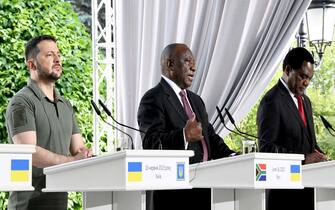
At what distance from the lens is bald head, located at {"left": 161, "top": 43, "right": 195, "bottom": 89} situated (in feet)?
16.6

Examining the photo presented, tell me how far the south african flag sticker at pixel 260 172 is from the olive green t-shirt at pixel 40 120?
3.13 feet

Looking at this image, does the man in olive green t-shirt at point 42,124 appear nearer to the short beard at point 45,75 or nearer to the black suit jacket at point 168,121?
the short beard at point 45,75

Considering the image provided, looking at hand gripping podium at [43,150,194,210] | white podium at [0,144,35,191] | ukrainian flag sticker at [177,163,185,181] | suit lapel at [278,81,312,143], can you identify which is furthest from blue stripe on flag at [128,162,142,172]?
suit lapel at [278,81,312,143]

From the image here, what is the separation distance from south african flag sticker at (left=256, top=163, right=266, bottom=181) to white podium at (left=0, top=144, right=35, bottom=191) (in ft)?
3.89

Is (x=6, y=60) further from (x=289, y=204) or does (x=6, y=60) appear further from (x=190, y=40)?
(x=289, y=204)

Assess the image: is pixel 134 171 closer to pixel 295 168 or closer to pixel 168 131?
pixel 168 131

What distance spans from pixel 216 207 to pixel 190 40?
231 centimetres

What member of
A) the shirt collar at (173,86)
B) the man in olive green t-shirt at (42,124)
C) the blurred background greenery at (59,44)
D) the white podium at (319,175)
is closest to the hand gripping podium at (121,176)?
the man in olive green t-shirt at (42,124)

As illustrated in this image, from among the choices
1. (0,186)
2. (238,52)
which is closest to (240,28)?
(238,52)

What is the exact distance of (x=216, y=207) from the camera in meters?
4.82

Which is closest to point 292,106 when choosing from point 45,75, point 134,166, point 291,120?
point 291,120

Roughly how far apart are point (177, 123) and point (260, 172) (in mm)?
588

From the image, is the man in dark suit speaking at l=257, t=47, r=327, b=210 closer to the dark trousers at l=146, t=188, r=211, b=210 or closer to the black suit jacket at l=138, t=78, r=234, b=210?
the black suit jacket at l=138, t=78, r=234, b=210

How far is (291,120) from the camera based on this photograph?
551 cm
